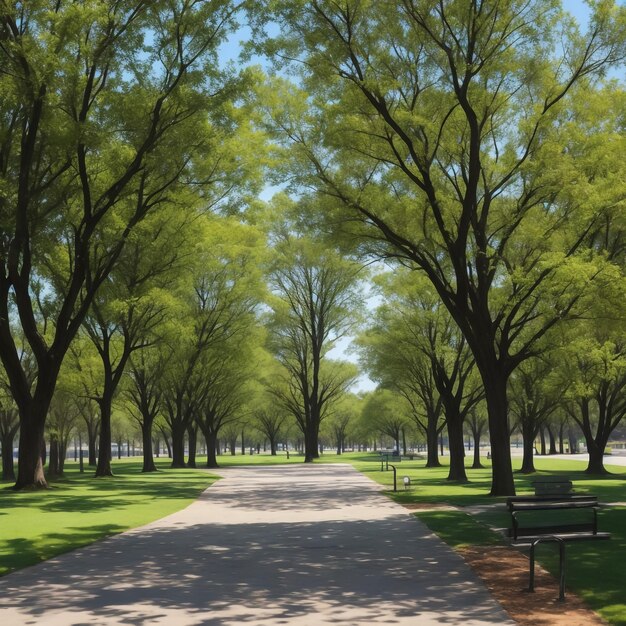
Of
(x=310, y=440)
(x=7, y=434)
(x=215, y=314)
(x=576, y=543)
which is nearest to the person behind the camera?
(x=576, y=543)

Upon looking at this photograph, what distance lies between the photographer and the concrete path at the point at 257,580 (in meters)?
7.00

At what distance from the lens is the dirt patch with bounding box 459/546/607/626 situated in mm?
6898

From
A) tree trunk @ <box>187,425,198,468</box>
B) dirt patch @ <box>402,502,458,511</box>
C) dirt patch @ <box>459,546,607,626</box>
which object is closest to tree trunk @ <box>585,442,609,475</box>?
dirt patch @ <box>402,502,458,511</box>

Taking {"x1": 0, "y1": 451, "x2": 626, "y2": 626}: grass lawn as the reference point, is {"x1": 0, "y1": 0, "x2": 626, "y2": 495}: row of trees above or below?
above

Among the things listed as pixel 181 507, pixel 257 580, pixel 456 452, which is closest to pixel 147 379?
pixel 456 452

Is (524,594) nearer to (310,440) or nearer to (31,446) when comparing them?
(31,446)

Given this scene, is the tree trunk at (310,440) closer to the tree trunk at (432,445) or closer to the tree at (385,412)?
the tree at (385,412)

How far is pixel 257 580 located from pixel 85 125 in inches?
585

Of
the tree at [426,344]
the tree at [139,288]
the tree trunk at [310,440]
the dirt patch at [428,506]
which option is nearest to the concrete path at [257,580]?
the dirt patch at [428,506]

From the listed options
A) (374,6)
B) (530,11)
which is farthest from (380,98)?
(530,11)

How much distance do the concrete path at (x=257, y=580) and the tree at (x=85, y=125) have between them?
11.3m

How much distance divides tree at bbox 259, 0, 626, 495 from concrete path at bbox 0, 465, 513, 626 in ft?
30.2

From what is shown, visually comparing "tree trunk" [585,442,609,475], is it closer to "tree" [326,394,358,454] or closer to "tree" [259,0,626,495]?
"tree" [259,0,626,495]

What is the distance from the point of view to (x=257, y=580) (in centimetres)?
880
